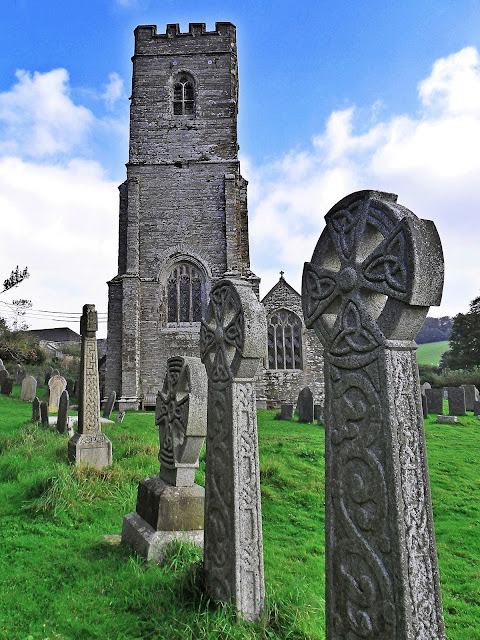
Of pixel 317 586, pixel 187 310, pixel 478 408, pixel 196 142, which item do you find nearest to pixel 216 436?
pixel 317 586

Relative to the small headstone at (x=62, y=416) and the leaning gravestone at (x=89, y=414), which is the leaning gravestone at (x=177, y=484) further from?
the small headstone at (x=62, y=416)

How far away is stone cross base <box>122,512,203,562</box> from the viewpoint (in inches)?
152

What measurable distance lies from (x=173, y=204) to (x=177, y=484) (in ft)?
56.9

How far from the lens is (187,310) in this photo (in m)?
20.0

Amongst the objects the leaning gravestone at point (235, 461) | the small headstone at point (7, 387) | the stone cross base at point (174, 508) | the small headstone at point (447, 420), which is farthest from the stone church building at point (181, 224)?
the leaning gravestone at point (235, 461)

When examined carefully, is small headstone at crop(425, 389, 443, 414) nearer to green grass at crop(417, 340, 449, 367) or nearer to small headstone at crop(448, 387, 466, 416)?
small headstone at crop(448, 387, 466, 416)

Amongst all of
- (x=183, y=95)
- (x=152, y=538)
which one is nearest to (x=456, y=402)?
(x=152, y=538)

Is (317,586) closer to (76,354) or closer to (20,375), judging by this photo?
(20,375)

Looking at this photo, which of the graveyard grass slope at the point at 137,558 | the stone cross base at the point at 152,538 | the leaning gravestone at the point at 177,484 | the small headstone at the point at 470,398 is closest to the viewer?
the graveyard grass slope at the point at 137,558

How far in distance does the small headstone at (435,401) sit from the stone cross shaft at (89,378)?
12.0m

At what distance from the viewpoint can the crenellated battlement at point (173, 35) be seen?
71.1 ft

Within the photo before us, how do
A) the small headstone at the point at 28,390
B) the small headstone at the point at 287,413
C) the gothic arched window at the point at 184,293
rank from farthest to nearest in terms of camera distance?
the gothic arched window at the point at 184,293
the small headstone at the point at 28,390
the small headstone at the point at 287,413

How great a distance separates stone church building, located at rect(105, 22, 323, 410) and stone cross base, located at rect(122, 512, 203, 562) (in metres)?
14.2

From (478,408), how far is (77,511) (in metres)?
14.1
